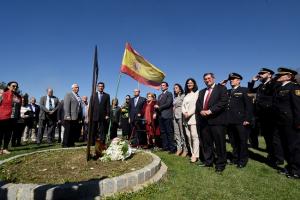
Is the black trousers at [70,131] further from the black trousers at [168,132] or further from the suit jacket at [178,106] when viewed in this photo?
the suit jacket at [178,106]

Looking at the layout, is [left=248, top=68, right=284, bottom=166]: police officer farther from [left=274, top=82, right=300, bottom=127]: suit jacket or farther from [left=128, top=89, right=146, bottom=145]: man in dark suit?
[left=128, top=89, right=146, bottom=145]: man in dark suit

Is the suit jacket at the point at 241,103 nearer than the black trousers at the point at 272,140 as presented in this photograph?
No

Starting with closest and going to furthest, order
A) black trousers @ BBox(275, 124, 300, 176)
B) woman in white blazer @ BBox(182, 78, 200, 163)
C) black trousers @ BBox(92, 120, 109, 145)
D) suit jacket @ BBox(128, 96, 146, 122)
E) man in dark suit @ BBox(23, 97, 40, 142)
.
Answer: black trousers @ BBox(275, 124, 300, 176) → woman in white blazer @ BBox(182, 78, 200, 163) → black trousers @ BBox(92, 120, 109, 145) → suit jacket @ BBox(128, 96, 146, 122) → man in dark suit @ BBox(23, 97, 40, 142)

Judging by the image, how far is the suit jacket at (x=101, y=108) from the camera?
9.17m

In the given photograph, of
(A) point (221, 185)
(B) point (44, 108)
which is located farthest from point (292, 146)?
(B) point (44, 108)

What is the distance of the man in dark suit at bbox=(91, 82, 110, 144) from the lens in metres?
9.20

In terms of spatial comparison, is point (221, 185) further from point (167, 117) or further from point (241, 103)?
point (167, 117)

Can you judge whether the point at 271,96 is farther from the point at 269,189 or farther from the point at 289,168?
the point at 269,189

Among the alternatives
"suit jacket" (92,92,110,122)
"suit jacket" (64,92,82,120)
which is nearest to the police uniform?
"suit jacket" (92,92,110,122)

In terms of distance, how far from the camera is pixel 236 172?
5.97 meters

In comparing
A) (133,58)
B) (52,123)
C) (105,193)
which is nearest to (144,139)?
(133,58)

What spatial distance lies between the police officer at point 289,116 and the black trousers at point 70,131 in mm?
6530

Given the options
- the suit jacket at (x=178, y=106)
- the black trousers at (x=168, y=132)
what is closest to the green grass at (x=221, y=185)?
the suit jacket at (x=178, y=106)

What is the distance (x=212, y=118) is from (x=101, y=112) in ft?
14.4
